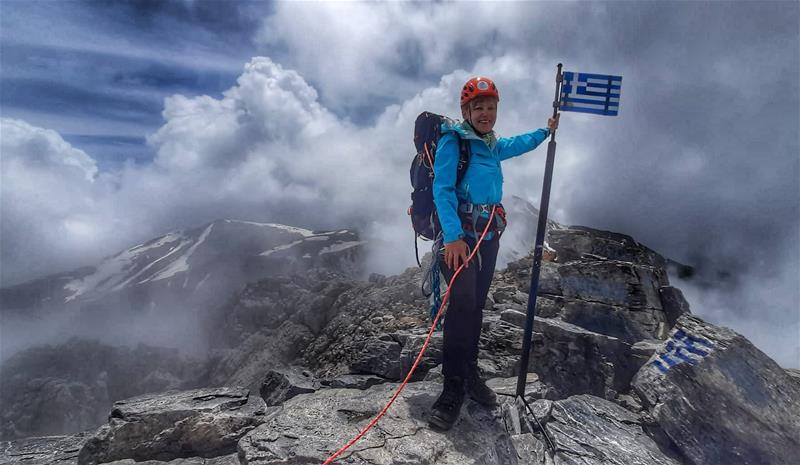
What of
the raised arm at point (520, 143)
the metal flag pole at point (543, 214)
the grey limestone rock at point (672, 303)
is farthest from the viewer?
the grey limestone rock at point (672, 303)

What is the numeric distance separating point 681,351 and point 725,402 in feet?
2.06

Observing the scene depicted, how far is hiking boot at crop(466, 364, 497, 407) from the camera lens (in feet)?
14.8

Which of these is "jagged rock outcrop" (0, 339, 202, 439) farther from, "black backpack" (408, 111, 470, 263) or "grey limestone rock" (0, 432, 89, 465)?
"black backpack" (408, 111, 470, 263)

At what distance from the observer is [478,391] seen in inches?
178

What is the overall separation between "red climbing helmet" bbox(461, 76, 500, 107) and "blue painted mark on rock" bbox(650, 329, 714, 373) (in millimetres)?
3614

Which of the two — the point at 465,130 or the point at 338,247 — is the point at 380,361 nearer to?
the point at 465,130

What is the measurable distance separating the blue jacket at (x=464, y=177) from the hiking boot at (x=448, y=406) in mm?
1613

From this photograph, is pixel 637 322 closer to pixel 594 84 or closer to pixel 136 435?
pixel 594 84

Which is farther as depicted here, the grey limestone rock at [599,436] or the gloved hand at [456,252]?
the grey limestone rock at [599,436]

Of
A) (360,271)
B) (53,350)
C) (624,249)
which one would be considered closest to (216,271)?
(360,271)

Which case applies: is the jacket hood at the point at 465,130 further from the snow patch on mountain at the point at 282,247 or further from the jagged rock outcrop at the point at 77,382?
the snow patch on mountain at the point at 282,247

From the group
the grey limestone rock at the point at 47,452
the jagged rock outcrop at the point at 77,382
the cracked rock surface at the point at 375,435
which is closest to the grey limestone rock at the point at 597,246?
the cracked rock surface at the point at 375,435

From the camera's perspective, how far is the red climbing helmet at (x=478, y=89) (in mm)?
4098

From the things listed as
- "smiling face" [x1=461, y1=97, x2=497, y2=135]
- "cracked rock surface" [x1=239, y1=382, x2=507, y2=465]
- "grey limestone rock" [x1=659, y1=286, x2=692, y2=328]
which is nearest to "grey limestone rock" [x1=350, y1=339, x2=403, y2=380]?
"cracked rock surface" [x1=239, y1=382, x2=507, y2=465]
